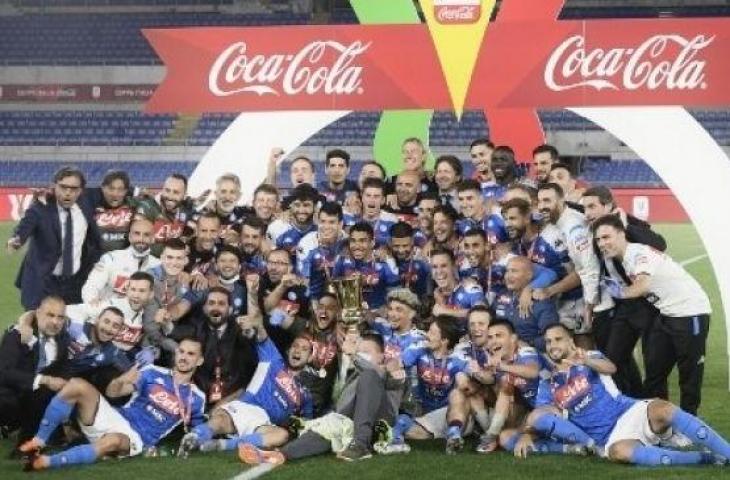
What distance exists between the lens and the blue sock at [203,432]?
23.7 feet

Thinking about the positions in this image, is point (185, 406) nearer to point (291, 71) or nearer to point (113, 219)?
point (113, 219)

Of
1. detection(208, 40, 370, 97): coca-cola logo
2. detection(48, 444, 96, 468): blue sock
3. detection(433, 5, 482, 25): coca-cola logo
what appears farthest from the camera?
detection(208, 40, 370, 97): coca-cola logo

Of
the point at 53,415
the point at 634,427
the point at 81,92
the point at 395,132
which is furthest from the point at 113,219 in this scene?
the point at 81,92

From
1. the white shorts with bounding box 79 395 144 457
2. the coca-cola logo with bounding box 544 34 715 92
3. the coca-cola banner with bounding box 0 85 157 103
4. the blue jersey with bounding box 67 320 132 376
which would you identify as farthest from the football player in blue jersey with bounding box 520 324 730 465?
the coca-cola banner with bounding box 0 85 157 103

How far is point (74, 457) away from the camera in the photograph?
6859 mm

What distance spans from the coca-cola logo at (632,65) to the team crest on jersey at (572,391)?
130 inches

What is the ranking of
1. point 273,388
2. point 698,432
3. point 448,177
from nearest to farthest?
point 698,432 < point 273,388 < point 448,177

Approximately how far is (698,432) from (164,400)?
10.2 ft

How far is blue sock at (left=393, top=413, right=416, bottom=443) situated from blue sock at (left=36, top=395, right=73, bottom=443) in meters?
1.96

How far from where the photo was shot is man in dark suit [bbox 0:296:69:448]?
23.4 ft

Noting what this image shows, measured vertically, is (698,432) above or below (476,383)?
below

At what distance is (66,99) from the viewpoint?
35.5 metres

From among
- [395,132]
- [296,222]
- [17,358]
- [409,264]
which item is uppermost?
[395,132]

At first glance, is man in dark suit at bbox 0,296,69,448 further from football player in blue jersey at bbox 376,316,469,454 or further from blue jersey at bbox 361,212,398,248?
blue jersey at bbox 361,212,398,248
